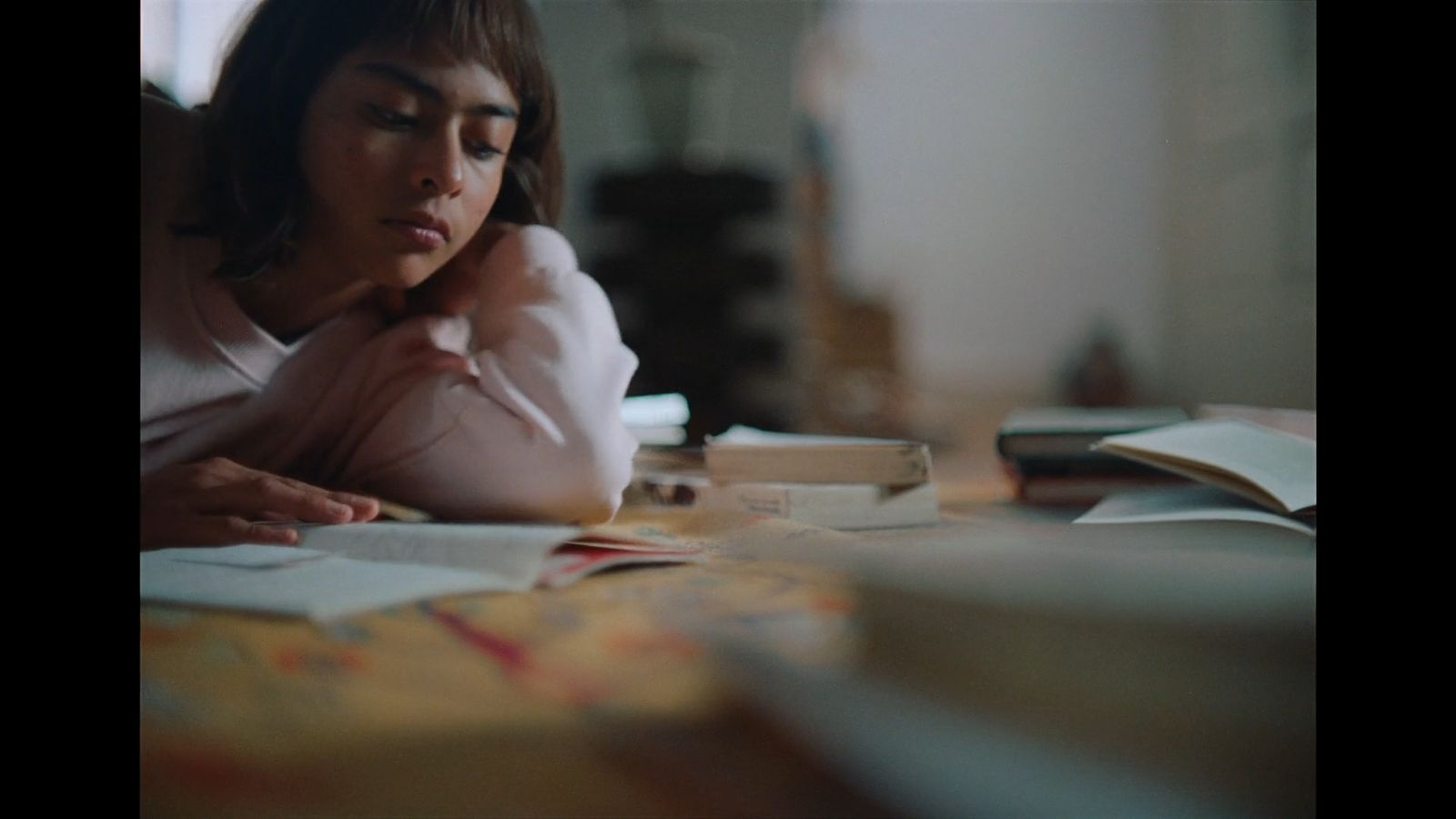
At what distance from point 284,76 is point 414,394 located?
0.28 metres

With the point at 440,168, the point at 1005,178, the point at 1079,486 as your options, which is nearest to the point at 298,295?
the point at 440,168

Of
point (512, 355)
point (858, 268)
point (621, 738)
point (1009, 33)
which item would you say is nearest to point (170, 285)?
point (512, 355)

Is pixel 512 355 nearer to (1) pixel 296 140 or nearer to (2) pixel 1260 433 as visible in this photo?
(1) pixel 296 140

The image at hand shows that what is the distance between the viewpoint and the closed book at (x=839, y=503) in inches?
37.3

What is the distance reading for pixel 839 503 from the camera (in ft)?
3.13

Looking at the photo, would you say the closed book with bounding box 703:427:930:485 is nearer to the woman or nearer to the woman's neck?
the woman

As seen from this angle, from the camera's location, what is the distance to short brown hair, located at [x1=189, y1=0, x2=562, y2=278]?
2.70 feet

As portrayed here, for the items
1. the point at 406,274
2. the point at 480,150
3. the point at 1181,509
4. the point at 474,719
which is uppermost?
the point at 480,150

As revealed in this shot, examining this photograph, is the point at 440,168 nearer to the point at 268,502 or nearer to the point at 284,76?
the point at 284,76

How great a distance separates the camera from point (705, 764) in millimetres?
667

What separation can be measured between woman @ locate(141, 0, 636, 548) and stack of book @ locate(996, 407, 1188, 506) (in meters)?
0.45

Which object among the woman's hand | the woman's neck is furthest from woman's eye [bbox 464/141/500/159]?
the woman's hand

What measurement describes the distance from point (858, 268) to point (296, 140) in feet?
1.81

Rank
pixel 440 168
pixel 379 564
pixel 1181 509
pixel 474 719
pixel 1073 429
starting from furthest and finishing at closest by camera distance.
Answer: pixel 1073 429
pixel 1181 509
pixel 440 168
pixel 379 564
pixel 474 719
